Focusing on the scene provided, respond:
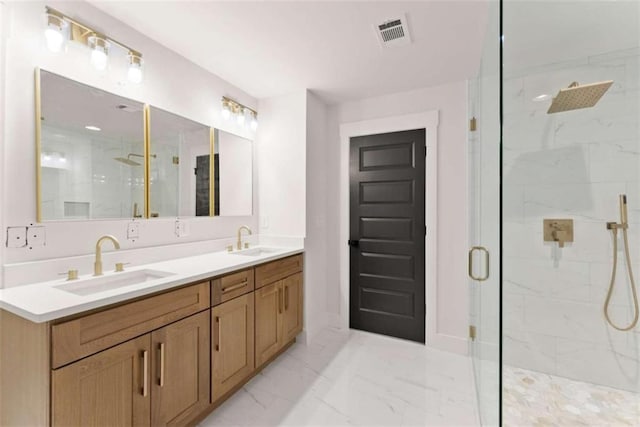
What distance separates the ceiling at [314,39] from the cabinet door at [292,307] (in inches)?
68.6

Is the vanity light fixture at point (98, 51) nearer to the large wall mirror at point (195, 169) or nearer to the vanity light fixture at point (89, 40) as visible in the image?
the vanity light fixture at point (89, 40)

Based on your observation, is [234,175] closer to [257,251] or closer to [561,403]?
[257,251]

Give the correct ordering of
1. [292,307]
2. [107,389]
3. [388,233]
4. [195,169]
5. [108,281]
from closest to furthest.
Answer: [107,389] < [108,281] < [195,169] < [292,307] < [388,233]

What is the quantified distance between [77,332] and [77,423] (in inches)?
13.2

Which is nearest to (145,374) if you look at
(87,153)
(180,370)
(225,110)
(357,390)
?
(180,370)

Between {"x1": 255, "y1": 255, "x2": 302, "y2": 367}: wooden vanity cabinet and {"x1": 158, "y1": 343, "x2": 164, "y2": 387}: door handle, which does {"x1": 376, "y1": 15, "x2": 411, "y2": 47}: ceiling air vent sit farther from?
{"x1": 158, "y1": 343, "x2": 164, "y2": 387}: door handle

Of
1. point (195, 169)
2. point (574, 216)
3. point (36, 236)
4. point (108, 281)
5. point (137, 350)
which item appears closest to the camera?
point (137, 350)

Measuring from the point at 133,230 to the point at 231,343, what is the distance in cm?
94

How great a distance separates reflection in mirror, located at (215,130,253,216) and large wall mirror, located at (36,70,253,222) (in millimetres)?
14

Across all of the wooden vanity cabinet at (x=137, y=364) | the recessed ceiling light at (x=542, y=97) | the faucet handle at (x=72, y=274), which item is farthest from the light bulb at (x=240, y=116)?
the recessed ceiling light at (x=542, y=97)

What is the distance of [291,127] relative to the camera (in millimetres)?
2660

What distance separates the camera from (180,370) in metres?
1.41

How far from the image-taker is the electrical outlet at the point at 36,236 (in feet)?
4.31

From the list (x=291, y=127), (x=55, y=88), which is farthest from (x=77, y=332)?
(x=291, y=127)
